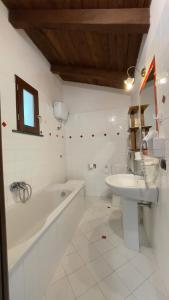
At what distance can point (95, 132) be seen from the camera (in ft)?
11.9

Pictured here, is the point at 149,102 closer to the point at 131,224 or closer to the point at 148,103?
the point at 148,103

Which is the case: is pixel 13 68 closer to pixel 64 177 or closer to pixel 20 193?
pixel 20 193

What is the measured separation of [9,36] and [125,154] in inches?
106

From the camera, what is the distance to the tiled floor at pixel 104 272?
4.38ft

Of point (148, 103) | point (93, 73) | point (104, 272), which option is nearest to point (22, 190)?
point (104, 272)

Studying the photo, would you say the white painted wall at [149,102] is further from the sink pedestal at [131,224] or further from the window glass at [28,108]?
the window glass at [28,108]

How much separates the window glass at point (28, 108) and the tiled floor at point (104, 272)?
1.65m

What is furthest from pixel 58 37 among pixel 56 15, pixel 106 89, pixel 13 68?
pixel 106 89

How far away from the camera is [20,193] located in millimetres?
2107

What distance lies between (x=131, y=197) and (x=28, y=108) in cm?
181

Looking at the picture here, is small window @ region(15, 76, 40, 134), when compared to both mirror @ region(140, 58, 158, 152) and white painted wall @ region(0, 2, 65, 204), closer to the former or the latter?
white painted wall @ region(0, 2, 65, 204)

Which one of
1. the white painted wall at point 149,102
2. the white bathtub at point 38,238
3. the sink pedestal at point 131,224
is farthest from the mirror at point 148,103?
the white bathtub at point 38,238

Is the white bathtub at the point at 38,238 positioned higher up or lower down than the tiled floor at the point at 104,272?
higher up

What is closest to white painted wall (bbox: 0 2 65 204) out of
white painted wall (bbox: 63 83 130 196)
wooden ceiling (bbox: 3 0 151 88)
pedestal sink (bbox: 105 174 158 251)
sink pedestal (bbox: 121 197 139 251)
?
wooden ceiling (bbox: 3 0 151 88)
